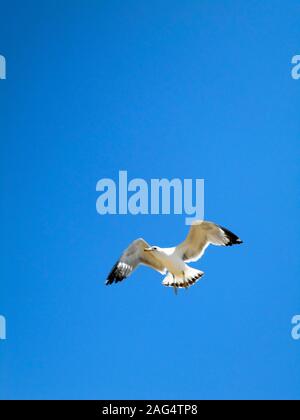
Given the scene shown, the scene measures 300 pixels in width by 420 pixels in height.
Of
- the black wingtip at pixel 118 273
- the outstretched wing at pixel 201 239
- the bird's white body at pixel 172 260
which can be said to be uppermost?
the outstretched wing at pixel 201 239

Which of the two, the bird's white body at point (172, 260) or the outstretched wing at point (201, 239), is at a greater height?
the outstretched wing at point (201, 239)

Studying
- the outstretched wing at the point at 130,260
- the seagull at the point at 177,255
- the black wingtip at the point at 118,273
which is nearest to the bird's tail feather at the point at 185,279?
the seagull at the point at 177,255

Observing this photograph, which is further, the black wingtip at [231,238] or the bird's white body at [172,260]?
the bird's white body at [172,260]

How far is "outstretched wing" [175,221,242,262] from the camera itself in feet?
14.4

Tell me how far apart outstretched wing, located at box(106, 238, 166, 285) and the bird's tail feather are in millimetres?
195

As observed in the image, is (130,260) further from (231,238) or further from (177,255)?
(231,238)

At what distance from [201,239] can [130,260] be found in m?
0.47

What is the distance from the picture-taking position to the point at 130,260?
4453 millimetres

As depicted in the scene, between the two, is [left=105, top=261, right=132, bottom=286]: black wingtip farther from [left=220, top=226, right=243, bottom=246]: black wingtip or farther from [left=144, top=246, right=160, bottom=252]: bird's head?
[left=220, top=226, right=243, bottom=246]: black wingtip

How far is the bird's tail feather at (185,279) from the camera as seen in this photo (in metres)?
4.57

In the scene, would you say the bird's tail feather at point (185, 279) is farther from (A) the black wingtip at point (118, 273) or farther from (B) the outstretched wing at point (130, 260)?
(A) the black wingtip at point (118, 273)
